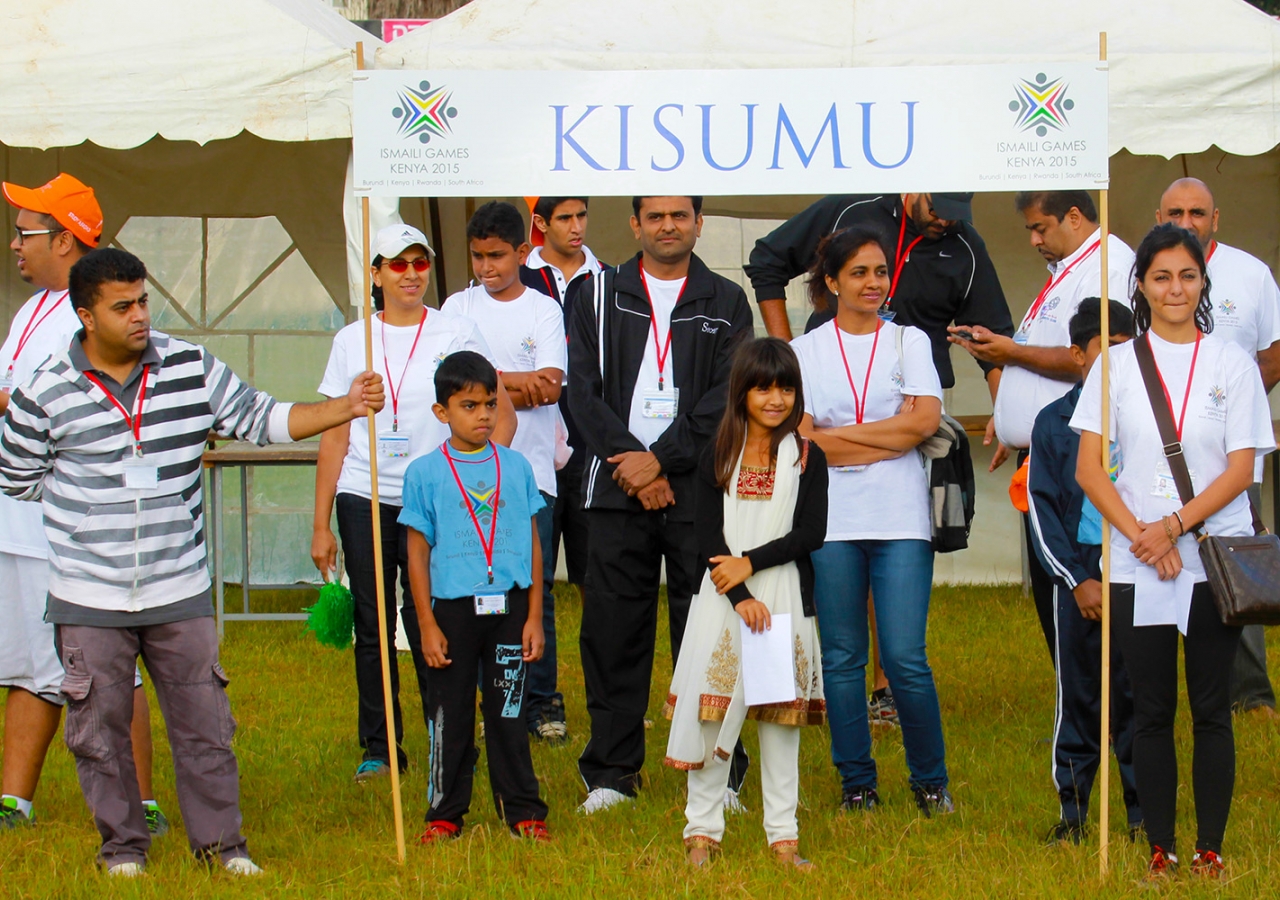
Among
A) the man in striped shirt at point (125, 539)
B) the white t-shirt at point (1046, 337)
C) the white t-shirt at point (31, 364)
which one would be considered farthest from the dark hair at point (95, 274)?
the white t-shirt at point (1046, 337)

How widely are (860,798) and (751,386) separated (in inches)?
56.9

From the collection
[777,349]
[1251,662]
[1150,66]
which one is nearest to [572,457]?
[777,349]

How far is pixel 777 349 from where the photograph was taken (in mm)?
4281

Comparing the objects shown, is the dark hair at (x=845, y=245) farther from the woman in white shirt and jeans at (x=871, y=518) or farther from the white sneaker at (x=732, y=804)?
the white sneaker at (x=732, y=804)

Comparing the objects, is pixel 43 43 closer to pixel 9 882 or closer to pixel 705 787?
pixel 9 882

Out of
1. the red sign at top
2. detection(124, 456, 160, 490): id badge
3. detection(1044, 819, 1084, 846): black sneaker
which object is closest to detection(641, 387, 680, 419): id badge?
detection(124, 456, 160, 490): id badge

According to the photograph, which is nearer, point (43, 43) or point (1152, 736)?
point (1152, 736)

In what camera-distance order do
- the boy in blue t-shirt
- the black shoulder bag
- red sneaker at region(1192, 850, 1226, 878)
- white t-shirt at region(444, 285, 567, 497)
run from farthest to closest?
1. white t-shirt at region(444, 285, 567, 497)
2. the boy in blue t-shirt
3. red sneaker at region(1192, 850, 1226, 878)
4. the black shoulder bag

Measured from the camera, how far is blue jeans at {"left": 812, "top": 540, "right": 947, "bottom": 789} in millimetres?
4711

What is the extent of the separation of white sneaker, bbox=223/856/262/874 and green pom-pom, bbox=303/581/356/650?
4.01 feet

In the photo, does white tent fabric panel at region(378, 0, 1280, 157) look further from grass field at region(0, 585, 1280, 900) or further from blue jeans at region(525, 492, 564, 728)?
grass field at region(0, 585, 1280, 900)

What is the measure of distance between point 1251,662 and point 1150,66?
2.95 m

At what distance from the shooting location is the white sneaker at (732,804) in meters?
4.74

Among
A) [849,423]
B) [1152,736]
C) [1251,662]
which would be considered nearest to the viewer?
[1152,736]
